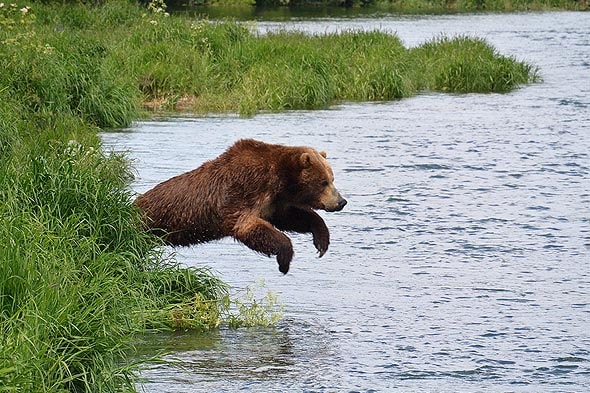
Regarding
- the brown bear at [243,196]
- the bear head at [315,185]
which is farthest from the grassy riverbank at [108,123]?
the bear head at [315,185]

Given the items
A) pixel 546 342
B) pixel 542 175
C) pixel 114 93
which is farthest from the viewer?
pixel 114 93

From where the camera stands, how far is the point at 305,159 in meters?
8.48

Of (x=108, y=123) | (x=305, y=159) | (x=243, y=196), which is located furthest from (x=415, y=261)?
(x=108, y=123)

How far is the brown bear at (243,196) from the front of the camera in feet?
27.6

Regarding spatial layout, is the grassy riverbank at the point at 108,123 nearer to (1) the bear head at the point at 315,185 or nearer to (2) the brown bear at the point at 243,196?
(2) the brown bear at the point at 243,196

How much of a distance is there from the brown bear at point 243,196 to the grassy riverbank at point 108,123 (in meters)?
0.31

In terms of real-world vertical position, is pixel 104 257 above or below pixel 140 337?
above

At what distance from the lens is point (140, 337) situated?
762 cm

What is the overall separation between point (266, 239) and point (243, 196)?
1.37ft

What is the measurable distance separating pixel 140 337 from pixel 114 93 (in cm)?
1103

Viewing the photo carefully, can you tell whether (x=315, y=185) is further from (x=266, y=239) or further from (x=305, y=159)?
(x=266, y=239)

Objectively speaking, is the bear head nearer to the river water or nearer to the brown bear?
the brown bear

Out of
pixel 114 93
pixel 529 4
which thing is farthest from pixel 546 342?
pixel 529 4

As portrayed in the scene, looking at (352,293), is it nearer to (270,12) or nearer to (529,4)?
(270,12)
